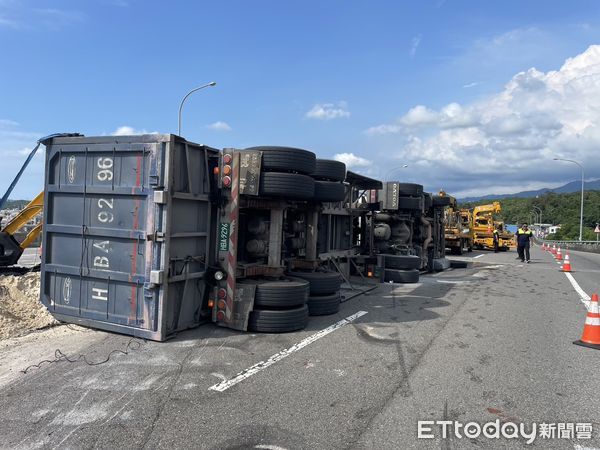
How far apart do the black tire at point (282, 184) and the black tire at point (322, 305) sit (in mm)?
1768

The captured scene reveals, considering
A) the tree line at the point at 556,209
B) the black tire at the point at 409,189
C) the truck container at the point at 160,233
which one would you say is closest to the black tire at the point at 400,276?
the black tire at the point at 409,189

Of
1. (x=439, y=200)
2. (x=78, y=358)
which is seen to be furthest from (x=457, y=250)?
(x=78, y=358)

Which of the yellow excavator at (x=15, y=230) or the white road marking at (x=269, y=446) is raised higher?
the yellow excavator at (x=15, y=230)

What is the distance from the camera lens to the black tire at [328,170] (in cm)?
783

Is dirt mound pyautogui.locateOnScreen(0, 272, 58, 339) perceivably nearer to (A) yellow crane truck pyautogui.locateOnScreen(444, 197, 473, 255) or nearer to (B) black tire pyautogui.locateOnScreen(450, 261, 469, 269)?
(B) black tire pyautogui.locateOnScreen(450, 261, 469, 269)

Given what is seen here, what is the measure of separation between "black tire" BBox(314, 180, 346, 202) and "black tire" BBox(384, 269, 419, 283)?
13.7 feet

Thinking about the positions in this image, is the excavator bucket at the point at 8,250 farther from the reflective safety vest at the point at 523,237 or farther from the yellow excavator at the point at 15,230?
the reflective safety vest at the point at 523,237

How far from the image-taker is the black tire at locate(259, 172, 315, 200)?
6.23m

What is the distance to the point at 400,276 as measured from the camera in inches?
444

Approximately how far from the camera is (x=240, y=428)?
3.35 meters

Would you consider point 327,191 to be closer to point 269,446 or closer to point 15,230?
point 269,446

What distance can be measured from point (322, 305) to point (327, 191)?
190 cm

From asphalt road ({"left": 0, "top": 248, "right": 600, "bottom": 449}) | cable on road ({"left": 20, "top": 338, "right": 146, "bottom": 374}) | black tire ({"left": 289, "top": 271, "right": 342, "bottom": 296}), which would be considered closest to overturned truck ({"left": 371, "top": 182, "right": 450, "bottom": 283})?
black tire ({"left": 289, "top": 271, "right": 342, "bottom": 296})

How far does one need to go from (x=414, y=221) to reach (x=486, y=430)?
35.9ft
